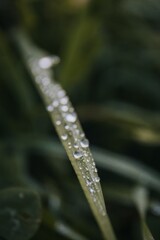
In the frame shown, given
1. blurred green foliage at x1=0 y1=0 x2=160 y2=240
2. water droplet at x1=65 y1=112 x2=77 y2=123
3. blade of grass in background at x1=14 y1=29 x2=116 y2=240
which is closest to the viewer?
blade of grass in background at x1=14 y1=29 x2=116 y2=240

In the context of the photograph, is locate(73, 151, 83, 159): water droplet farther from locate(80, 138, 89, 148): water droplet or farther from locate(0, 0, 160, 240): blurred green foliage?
locate(0, 0, 160, 240): blurred green foliage

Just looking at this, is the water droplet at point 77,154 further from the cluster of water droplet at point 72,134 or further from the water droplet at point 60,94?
the water droplet at point 60,94

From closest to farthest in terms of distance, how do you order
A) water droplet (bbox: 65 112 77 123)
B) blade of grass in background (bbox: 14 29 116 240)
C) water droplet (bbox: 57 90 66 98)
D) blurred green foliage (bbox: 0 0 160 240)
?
1. blade of grass in background (bbox: 14 29 116 240)
2. water droplet (bbox: 65 112 77 123)
3. water droplet (bbox: 57 90 66 98)
4. blurred green foliage (bbox: 0 0 160 240)

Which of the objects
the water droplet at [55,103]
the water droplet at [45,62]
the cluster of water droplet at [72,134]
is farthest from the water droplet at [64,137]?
the water droplet at [45,62]

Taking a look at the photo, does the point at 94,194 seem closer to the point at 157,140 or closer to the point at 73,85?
the point at 157,140

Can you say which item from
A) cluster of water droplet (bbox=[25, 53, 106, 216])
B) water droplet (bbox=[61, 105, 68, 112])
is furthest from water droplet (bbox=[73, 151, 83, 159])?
water droplet (bbox=[61, 105, 68, 112])

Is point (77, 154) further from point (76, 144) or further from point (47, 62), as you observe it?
point (47, 62)

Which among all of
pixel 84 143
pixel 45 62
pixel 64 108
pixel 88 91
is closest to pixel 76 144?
pixel 84 143

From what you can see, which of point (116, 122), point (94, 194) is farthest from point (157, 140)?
point (94, 194)
